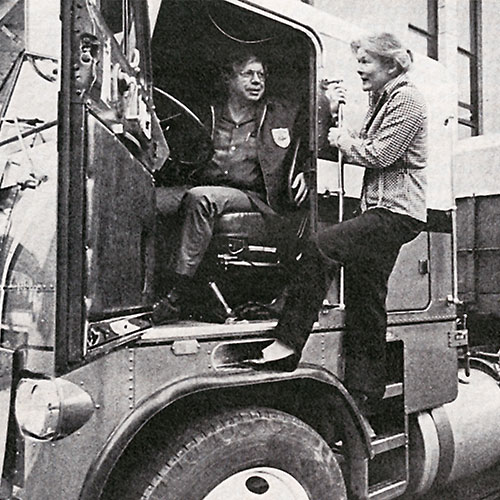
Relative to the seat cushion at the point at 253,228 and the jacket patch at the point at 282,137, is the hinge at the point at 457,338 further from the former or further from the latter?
the jacket patch at the point at 282,137

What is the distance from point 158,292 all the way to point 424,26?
10.6 meters

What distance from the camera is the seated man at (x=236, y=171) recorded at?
3.41 metres

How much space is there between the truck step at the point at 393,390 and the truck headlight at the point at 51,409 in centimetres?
193

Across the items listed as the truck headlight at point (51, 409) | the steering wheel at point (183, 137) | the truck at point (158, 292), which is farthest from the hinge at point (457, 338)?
the truck headlight at point (51, 409)

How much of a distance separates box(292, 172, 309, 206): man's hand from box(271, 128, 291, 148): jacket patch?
7.3 inches

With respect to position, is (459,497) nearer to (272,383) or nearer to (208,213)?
(272,383)

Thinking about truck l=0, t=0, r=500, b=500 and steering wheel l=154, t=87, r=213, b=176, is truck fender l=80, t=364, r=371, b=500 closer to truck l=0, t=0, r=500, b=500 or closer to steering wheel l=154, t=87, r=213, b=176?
truck l=0, t=0, r=500, b=500

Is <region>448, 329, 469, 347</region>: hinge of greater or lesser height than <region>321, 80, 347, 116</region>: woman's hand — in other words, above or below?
below

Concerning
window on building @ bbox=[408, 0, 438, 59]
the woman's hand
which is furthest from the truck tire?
window on building @ bbox=[408, 0, 438, 59]

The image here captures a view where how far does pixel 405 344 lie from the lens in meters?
3.91

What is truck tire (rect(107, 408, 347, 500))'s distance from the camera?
8.97 ft

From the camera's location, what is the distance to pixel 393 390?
12.4 ft

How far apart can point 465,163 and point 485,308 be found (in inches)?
50.4

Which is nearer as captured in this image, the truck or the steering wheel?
the truck
